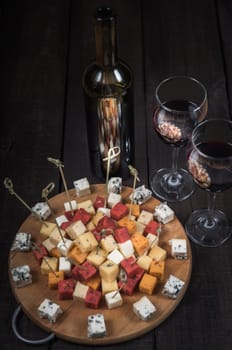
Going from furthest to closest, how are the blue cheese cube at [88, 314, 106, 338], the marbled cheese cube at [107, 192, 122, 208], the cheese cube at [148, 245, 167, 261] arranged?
1. the marbled cheese cube at [107, 192, 122, 208]
2. the cheese cube at [148, 245, 167, 261]
3. the blue cheese cube at [88, 314, 106, 338]

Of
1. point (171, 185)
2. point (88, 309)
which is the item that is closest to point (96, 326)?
point (88, 309)

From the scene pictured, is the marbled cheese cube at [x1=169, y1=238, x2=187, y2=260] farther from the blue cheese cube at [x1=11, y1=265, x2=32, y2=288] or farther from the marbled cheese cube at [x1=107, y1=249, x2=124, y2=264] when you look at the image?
the blue cheese cube at [x1=11, y1=265, x2=32, y2=288]

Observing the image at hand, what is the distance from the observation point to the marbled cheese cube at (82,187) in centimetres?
145

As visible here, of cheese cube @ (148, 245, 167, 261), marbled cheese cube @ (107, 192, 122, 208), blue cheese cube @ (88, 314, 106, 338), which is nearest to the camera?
blue cheese cube @ (88, 314, 106, 338)

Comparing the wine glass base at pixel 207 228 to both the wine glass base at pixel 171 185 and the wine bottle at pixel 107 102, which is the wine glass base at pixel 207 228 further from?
the wine bottle at pixel 107 102

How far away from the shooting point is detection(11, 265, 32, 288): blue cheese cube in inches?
50.8

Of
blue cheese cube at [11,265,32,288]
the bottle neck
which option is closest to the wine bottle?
the bottle neck

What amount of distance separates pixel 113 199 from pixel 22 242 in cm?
22

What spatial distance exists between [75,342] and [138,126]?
0.59m

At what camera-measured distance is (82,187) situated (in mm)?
1447

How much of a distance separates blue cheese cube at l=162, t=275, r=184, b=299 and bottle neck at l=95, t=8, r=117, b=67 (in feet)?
1.47

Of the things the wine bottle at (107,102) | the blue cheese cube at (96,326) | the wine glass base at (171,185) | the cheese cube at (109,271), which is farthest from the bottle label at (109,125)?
the blue cheese cube at (96,326)

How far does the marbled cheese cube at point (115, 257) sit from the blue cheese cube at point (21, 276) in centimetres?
16

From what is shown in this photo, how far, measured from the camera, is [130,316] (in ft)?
4.10
